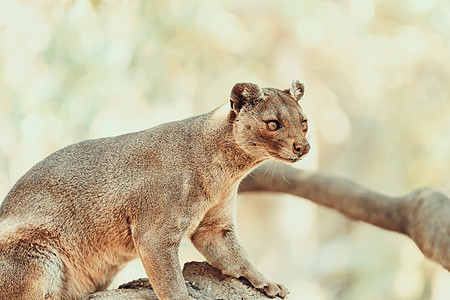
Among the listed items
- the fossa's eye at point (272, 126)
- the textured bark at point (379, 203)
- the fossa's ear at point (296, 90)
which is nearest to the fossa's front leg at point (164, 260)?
the fossa's eye at point (272, 126)

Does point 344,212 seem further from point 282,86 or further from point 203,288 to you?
point 282,86

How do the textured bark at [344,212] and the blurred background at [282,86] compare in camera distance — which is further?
the blurred background at [282,86]

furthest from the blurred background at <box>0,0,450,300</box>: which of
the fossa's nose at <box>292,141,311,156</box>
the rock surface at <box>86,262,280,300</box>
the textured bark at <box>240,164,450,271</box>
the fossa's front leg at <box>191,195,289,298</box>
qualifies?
the fossa's nose at <box>292,141,311,156</box>

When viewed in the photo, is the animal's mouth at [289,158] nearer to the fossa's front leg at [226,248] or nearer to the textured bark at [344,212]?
the fossa's front leg at [226,248]

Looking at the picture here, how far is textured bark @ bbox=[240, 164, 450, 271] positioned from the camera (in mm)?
5402

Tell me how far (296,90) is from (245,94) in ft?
1.69

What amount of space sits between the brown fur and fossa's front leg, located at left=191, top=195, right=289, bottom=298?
16 millimetres

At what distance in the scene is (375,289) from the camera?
1589 cm

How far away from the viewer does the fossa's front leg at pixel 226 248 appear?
4426mm

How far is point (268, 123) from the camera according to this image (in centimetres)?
405

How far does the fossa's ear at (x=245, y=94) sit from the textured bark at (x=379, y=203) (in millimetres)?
1710

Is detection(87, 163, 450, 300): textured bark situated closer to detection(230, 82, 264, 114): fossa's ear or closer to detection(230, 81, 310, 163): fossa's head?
detection(230, 81, 310, 163): fossa's head

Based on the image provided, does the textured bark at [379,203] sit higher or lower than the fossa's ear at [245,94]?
lower

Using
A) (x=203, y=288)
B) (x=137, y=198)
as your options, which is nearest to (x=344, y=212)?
(x=203, y=288)
